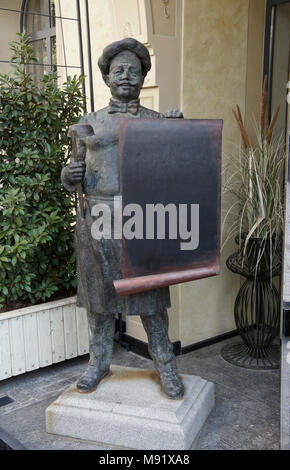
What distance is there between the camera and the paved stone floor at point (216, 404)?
2500 millimetres

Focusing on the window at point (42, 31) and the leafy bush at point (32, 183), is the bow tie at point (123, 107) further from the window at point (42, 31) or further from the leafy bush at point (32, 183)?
the window at point (42, 31)

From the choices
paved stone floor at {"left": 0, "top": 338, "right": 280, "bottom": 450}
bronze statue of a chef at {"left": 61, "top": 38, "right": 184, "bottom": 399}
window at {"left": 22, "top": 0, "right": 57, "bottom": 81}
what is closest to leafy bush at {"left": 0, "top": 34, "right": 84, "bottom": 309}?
paved stone floor at {"left": 0, "top": 338, "right": 280, "bottom": 450}

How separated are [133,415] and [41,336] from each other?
1.07 meters

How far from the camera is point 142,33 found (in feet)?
10.0

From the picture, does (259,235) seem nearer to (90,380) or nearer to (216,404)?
(216,404)

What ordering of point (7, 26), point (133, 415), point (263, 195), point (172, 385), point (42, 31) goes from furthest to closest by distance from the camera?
point (7, 26)
point (42, 31)
point (263, 195)
point (172, 385)
point (133, 415)

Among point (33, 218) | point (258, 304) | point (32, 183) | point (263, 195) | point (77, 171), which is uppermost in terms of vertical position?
point (77, 171)

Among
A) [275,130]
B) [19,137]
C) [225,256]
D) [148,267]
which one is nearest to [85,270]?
[148,267]

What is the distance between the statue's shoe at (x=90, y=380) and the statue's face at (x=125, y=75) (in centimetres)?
145

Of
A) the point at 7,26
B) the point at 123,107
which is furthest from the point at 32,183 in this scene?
the point at 7,26

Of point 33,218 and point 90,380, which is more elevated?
point 33,218

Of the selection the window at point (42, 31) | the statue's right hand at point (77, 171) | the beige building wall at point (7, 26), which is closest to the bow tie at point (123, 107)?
the statue's right hand at point (77, 171)

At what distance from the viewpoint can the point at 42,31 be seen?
5941mm

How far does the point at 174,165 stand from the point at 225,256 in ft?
5.71
